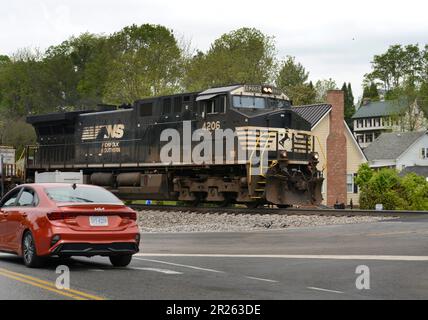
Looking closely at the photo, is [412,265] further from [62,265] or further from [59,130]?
[59,130]

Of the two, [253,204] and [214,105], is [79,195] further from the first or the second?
[253,204]

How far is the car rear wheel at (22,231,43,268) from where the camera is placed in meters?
11.8

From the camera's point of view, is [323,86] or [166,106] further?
[323,86]

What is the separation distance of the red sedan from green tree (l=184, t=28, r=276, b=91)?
4655 cm

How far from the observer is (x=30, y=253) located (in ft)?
39.1

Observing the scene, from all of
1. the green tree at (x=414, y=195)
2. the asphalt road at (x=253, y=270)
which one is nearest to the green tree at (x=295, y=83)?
the green tree at (x=414, y=195)

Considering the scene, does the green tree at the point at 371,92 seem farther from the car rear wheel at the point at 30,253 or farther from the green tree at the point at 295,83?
the car rear wheel at the point at 30,253

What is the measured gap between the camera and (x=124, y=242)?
1197 cm

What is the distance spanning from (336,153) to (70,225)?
140 ft

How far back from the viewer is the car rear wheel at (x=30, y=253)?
1177cm

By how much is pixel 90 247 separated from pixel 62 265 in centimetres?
109

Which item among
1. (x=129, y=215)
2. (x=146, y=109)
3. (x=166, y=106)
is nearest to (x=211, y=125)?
(x=166, y=106)

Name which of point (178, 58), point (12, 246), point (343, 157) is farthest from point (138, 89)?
point (12, 246)

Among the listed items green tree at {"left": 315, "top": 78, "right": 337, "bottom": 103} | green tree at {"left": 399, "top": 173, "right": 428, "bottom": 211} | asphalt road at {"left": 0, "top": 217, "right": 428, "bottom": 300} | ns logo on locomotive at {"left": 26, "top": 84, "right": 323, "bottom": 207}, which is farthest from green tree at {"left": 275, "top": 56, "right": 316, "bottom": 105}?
asphalt road at {"left": 0, "top": 217, "right": 428, "bottom": 300}
